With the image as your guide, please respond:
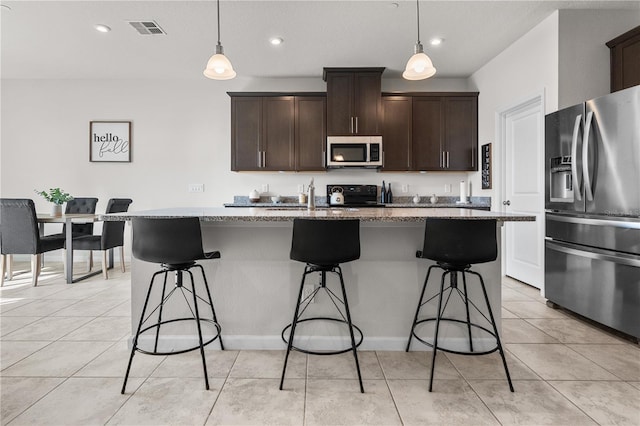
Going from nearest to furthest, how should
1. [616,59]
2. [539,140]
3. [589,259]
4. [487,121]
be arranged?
[589,259]
[616,59]
[539,140]
[487,121]

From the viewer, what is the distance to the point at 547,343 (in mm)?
2297

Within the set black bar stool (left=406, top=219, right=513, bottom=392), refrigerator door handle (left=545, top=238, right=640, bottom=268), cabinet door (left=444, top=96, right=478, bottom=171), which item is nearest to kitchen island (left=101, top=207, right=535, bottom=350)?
black bar stool (left=406, top=219, right=513, bottom=392)

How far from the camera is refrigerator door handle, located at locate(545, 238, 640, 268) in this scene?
222cm

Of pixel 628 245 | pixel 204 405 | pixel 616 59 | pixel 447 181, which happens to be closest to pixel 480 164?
pixel 447 181

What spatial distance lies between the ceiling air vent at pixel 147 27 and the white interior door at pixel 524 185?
155 inches

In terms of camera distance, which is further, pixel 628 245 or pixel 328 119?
pixel 328 119

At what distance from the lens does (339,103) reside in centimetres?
451

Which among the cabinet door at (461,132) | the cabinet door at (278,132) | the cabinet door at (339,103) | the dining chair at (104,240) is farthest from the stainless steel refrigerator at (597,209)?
the dining chair at (104,240)

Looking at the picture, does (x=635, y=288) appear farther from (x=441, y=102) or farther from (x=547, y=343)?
(x=441, y=102)

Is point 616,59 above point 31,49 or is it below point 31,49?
below

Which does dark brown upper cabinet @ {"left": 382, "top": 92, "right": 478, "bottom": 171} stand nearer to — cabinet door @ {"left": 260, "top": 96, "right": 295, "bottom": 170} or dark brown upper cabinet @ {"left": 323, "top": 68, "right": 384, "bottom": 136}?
dark brown upper cabinet @ {"left": 323, "top": 68, "right": 384, "bottom": 136}

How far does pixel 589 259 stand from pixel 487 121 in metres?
2.46

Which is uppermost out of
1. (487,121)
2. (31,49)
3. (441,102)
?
(31,49)

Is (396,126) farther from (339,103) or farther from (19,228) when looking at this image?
(19,228)
